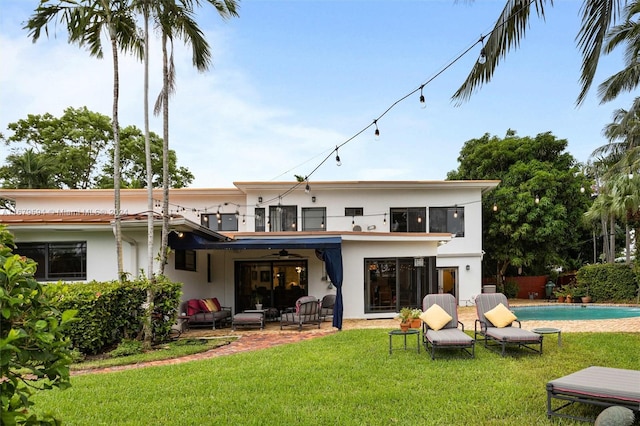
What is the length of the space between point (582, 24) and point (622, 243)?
31737 mm

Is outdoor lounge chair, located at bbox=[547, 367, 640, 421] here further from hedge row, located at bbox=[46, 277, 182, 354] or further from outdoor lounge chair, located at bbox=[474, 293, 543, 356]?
hedge row, located at bbox=[46, 277, 182, 354]

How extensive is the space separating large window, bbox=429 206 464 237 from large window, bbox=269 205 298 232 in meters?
6.14

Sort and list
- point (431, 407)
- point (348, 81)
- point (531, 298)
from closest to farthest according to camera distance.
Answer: point (431, 407), point (348, 81), point (531, 298)

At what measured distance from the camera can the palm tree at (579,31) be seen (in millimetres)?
4604

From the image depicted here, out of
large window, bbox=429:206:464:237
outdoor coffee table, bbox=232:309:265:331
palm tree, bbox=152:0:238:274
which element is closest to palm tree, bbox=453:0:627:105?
palm tree, bbox=152:0:238:274

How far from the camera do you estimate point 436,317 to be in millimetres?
9242

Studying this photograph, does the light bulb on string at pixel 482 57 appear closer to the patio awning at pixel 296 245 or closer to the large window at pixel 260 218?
the patio awning at pixel 296 245

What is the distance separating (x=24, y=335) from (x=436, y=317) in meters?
8.38

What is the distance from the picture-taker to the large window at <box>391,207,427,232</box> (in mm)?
19938

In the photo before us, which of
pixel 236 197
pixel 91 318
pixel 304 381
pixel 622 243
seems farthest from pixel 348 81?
pixel 622 243

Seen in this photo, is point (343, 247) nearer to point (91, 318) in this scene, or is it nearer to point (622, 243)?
point (91, 318)

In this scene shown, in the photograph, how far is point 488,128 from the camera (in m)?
25.0

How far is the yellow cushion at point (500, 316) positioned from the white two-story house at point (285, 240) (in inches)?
176

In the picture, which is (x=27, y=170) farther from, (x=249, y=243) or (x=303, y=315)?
(x=303, y=315)
